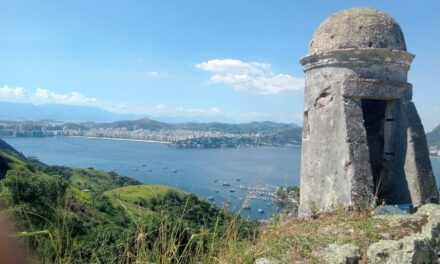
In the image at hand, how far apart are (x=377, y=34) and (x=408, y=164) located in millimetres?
2100

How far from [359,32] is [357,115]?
1.35 meters

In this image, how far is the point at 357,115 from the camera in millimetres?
6434

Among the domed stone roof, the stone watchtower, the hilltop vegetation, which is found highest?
the domed stone roof

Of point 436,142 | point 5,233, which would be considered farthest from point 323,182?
point 436,142

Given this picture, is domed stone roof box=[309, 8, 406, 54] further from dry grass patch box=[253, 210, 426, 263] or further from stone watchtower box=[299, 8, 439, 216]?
dry grass patch box=[253, 210, 426, 263]

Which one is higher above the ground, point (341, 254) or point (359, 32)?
point (359, 32)

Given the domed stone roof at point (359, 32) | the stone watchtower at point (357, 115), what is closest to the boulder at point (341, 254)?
the stone watchtower at point (357, 115)

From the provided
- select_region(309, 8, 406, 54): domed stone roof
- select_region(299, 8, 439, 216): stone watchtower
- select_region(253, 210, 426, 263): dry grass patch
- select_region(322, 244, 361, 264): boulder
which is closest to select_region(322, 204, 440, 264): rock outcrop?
select_region(322, 244, 361, 264): boulder

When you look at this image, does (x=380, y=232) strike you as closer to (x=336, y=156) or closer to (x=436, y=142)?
(x=336, y=156)

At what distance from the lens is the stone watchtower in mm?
6387

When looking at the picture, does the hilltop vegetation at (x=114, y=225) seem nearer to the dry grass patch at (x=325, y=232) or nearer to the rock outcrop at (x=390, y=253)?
the dry grass patch at (x=325, y=232)

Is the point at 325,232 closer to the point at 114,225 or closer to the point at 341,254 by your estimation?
the point at 341,254

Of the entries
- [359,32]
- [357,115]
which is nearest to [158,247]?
[357,115]

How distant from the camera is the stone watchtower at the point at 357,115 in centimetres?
639
